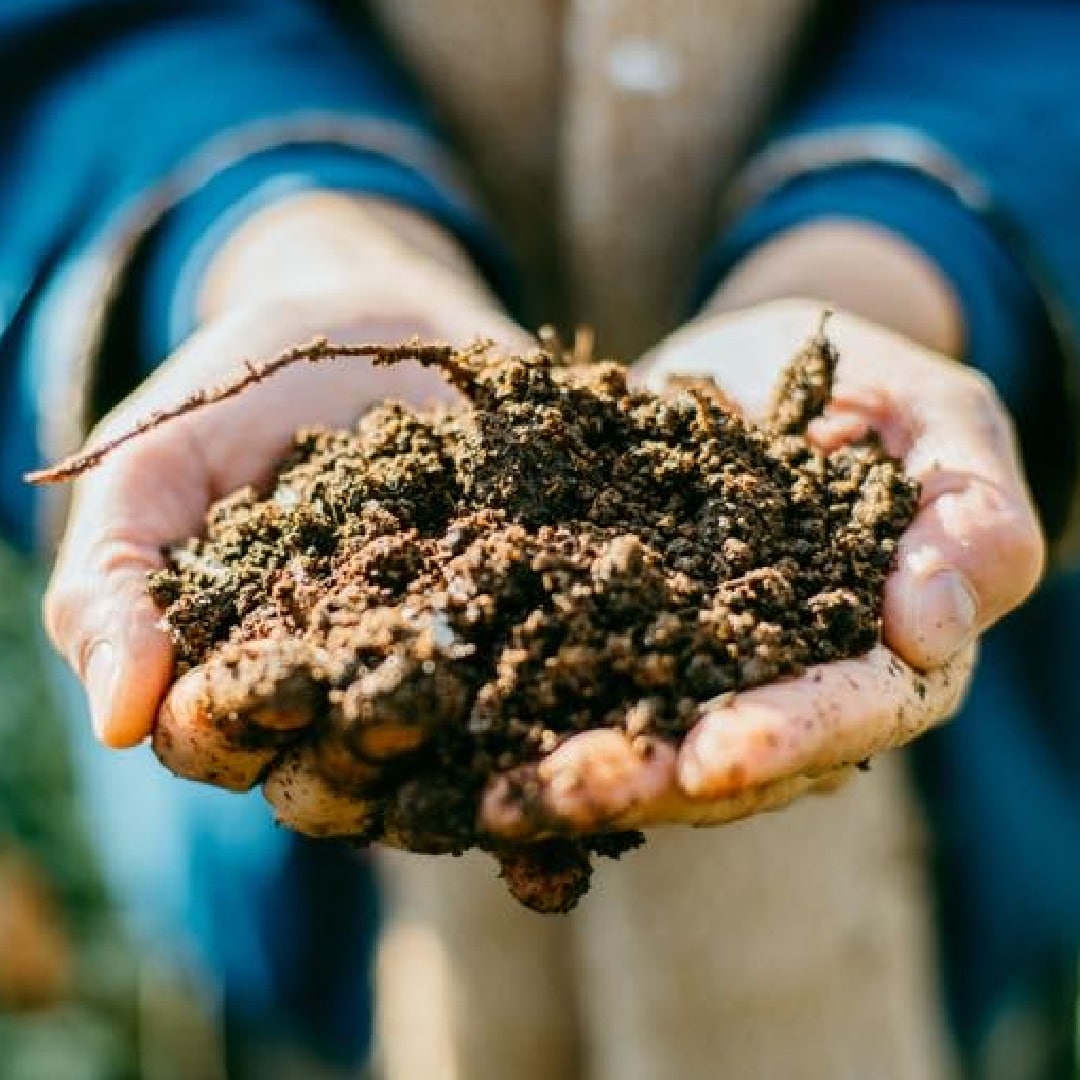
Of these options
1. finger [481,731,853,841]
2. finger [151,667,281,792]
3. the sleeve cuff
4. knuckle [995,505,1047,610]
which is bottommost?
finger [481,731,853,841]

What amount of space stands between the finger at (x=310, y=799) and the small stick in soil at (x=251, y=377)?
0.30m

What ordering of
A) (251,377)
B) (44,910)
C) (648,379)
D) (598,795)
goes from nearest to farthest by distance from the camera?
1. (598,795)
2. (251,377)
3. (648,379)
4. (44,910)

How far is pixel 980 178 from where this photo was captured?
1575mm

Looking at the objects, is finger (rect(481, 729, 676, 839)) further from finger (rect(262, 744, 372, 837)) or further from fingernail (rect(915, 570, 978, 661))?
fingernail (rect(915, 570, 978, 661))

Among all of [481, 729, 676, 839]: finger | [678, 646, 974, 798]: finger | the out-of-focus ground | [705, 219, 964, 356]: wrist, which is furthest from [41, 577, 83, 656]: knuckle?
the out-of-focus ground

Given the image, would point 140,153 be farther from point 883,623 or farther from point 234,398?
point 883,623

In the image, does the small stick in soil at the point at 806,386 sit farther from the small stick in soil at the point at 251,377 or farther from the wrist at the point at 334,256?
the wrist at the point at 334,256

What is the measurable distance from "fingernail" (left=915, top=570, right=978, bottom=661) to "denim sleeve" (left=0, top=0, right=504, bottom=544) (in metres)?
0.86

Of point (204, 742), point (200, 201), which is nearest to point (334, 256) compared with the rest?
point (200, 201)

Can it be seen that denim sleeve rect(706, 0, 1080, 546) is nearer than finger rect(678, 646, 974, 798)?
No

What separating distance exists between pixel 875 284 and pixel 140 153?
85 centimetres

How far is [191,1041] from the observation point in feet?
7.59

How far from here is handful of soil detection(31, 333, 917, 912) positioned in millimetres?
908

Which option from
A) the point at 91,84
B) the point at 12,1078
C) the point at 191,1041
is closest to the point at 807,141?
the point at 91,84
